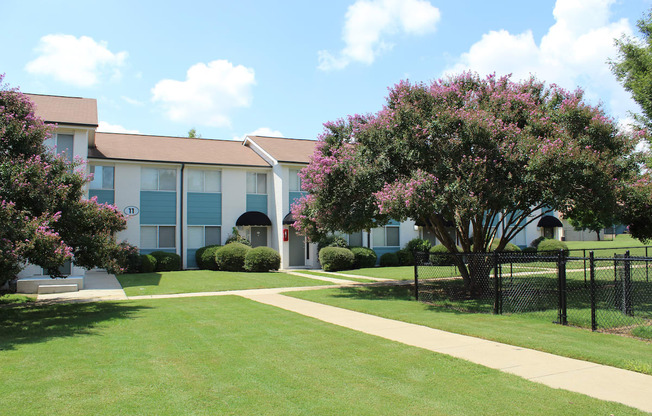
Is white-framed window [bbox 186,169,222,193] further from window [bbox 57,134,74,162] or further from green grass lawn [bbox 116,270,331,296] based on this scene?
window [bbox 57,134,74,162]

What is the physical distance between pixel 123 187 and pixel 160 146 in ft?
14.9

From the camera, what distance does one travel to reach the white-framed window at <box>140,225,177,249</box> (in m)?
26.5

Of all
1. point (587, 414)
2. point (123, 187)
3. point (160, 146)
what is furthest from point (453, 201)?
point (160, 146)

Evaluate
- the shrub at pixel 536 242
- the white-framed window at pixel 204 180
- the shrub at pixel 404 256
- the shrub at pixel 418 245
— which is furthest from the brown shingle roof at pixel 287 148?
the shrub at pixel 536 242

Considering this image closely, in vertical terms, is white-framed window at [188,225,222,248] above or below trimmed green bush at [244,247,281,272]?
above

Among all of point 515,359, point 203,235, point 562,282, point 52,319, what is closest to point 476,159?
point 562,282

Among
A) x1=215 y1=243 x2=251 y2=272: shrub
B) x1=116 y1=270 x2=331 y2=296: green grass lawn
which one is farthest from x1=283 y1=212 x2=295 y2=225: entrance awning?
x1=116 y1=270 x2=331 y2=296: green grass lawn

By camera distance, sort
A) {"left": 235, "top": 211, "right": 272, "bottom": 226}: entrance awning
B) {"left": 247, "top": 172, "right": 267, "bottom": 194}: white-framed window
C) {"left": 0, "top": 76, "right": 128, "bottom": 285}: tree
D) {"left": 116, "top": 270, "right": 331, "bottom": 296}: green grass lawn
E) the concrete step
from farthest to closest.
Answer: {"left": 247, "top": 172, "right": 267, "bottom": 194}: white-framed window, {"left": 235, "top": 211, "right": 272, "bottom": 226}: entrance awning, {"left": 116, "top": 270, "right": 331, "bottom": 296}: green grass lawn, the concrete step, {"left": 0, "top": 76, "right": 128, "bottom": 285}: tree

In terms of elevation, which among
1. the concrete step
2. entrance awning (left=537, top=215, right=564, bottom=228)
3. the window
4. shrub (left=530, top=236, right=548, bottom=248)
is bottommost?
the concrete step

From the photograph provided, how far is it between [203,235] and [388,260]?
10.9 meters

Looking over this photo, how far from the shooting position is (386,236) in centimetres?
3075

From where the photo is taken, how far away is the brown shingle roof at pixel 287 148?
2841cm

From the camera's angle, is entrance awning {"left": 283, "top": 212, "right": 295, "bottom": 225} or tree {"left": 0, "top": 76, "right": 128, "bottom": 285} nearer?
tree {"left": 0, "top": 76, "right": 128, "bottom": 285}

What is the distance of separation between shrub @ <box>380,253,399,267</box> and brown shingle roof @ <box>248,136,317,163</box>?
7337 millimetres
